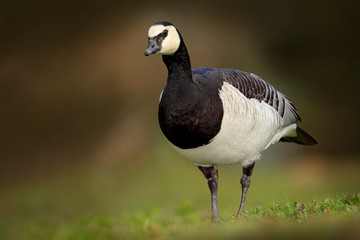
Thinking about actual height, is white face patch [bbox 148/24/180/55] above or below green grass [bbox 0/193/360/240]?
above

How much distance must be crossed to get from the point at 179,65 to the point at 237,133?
1015 mm

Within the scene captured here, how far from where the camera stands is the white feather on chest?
200 inches

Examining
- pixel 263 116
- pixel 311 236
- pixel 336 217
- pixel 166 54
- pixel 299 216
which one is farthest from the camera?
pixel 263 116

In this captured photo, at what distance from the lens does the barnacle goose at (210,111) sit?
4887 mm

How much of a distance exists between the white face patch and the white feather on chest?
2.44 feet

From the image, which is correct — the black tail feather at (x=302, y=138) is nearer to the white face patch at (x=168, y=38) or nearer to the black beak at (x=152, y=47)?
the white face patch at (x=168, y=38)

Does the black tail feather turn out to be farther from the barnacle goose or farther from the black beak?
the black beak

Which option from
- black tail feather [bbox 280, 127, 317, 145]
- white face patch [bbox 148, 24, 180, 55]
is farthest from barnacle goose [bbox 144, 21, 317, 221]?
black tail feather [bbox 280, 127, 317, 145]

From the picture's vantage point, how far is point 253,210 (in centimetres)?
559

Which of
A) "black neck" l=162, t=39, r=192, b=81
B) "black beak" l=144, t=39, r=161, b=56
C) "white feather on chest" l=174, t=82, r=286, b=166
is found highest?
"black beak" l=144, t=39, r=161, b=56

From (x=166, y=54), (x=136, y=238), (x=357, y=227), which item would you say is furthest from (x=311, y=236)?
(x=166, y=54)

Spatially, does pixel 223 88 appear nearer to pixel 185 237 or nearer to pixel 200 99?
pixel 200 99

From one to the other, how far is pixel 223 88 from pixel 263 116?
649 mm

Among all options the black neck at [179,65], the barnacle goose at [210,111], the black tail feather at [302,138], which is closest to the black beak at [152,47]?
the barnacle goose at [210,111]
